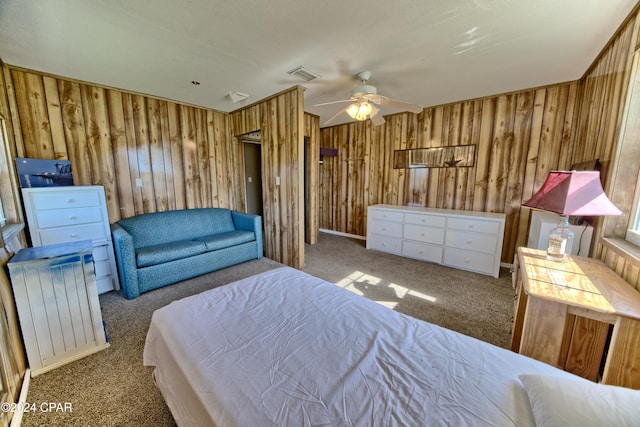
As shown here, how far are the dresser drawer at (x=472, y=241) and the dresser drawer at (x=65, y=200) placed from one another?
4.61m

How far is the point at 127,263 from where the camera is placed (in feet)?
8.46

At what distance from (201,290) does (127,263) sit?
0.83 m

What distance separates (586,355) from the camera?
A: 4.28ft

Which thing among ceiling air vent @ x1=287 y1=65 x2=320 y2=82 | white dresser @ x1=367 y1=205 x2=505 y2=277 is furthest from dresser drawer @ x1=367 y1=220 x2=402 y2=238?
ceiling air vent @ x1=287 y1=65 x2=320 y2=82

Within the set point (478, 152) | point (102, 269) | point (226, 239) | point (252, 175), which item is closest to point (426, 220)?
point (478, 152)

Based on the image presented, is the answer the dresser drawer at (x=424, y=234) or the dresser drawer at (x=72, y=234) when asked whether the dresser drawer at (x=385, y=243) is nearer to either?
the dresser drawer at (x=424, y=234)

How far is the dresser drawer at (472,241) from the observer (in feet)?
10.5

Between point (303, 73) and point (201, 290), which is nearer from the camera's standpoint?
point (303, 73)

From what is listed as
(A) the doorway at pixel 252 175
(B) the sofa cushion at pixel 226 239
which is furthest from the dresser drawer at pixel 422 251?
(A) the doorway at pixel 252 175

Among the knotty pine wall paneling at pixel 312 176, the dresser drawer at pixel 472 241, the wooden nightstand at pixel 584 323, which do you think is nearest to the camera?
the wooden nightstand at pixel 584 323

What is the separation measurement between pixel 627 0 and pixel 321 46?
2155 mm

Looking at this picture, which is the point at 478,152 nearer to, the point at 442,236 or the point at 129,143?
the point at 442,236

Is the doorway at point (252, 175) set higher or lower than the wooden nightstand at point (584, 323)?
higher

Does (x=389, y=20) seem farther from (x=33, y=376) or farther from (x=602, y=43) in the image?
(x=33, y=376)
